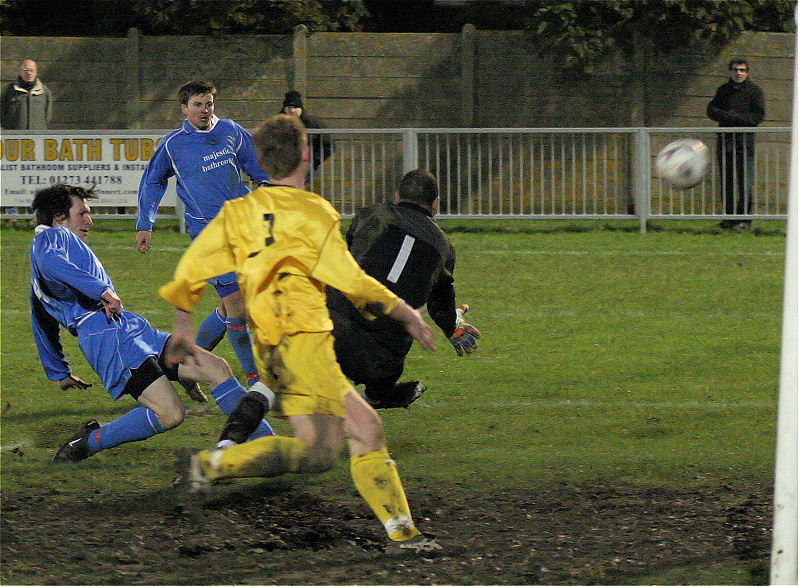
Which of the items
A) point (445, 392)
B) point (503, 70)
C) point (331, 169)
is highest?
point (503, 70)

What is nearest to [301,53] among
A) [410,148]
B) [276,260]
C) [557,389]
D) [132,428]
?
[410,148]

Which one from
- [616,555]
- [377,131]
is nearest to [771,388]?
[616,555]

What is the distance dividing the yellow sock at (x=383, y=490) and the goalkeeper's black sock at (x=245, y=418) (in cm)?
79

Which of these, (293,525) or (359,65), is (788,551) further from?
(359,65)

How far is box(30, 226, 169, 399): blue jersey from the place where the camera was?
6.81 m

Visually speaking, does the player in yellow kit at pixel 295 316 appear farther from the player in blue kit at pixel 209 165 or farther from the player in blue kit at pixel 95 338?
the player in blue kit at pixel 209 165

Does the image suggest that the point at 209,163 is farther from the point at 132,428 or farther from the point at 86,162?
the point at 86,162

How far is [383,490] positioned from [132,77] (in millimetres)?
15025

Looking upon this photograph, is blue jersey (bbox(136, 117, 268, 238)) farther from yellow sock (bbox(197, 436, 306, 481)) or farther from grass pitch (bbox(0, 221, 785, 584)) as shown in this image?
yellow sock (bbox(197, 436, 306, 481))

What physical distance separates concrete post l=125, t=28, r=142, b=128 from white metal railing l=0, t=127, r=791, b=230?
3059 millimetres

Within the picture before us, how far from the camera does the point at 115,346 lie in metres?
6.81

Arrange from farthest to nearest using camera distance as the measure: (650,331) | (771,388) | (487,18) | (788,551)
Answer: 1. (487,18)
2. (650,331)
3. (771,388)
4. (788,551)

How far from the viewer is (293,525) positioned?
232 inches

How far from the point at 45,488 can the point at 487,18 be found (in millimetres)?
16062
